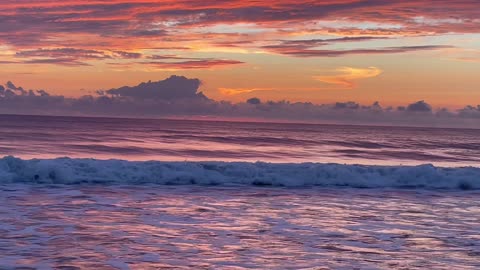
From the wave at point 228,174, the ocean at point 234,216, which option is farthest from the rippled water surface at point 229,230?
the wave at point 228,174

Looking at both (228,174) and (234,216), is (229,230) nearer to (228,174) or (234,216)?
(234,216)

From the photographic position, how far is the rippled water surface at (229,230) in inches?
Result: 404

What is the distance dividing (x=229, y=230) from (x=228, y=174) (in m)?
11.3

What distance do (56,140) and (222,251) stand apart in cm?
3774

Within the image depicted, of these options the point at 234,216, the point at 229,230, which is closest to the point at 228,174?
the point at 234,216

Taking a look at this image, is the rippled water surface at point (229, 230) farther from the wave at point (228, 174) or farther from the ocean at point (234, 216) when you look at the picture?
the wave at point (228, 174)

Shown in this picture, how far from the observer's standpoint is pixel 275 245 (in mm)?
11469

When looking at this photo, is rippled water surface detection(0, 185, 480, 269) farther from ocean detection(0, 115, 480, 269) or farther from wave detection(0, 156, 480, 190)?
wave detection(0, 156, 480, 190)

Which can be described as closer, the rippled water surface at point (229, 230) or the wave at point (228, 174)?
the rippled water surface at point (229, 230)

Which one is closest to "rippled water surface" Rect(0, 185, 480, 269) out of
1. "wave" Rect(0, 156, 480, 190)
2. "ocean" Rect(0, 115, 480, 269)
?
"ocean" Rect(0, 115, 480, 269)

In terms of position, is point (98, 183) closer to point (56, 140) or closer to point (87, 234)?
point (87, 234)

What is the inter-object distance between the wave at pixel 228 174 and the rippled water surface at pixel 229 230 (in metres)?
2.22

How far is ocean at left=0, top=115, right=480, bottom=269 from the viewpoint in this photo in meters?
10.4

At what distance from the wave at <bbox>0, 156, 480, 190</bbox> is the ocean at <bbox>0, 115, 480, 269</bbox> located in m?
0.04
